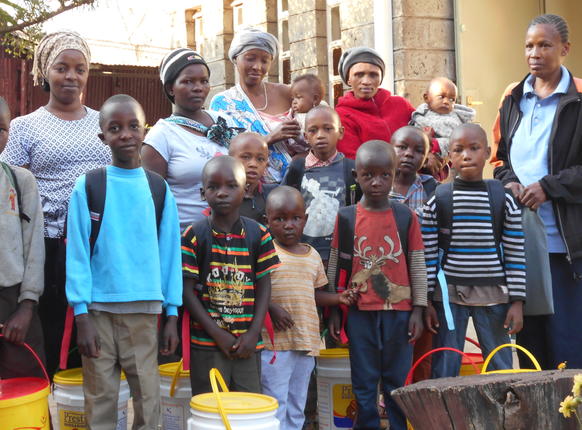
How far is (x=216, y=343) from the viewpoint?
12.6ft

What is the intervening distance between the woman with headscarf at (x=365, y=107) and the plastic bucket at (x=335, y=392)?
1.25 meters

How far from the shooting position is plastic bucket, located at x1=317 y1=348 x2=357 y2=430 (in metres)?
4.46

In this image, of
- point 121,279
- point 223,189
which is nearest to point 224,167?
point 223,189

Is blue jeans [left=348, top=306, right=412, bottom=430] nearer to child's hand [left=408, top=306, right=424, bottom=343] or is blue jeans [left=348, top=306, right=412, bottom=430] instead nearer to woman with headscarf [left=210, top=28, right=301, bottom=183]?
child's hand [left=408, top=306, right=424, bottom=343]

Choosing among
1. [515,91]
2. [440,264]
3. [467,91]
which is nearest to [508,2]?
[467,91]

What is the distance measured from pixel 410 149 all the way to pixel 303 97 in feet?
2.63

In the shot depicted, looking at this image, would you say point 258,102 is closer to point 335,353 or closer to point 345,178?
point 345,178

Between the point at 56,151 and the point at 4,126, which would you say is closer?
the point at 4,126

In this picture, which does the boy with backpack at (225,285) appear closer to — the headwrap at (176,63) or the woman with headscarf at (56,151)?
the woman with headscarf at (56,151)

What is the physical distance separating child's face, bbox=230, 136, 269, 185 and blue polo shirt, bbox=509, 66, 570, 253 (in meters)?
1.41

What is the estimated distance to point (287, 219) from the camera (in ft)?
14.0

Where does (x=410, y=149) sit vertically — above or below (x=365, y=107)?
below

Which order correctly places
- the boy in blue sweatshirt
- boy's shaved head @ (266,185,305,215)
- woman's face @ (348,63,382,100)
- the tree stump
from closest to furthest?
the tree stump → the boy in blue sweatshirt → boy's shaved head @ (266,185,305,215) → woman's face @ (348,63,382,100)

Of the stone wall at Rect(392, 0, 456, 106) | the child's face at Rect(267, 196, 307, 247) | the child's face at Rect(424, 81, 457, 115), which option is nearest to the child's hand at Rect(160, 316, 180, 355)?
the child's face at Rect(267, 196, 307, 247)
